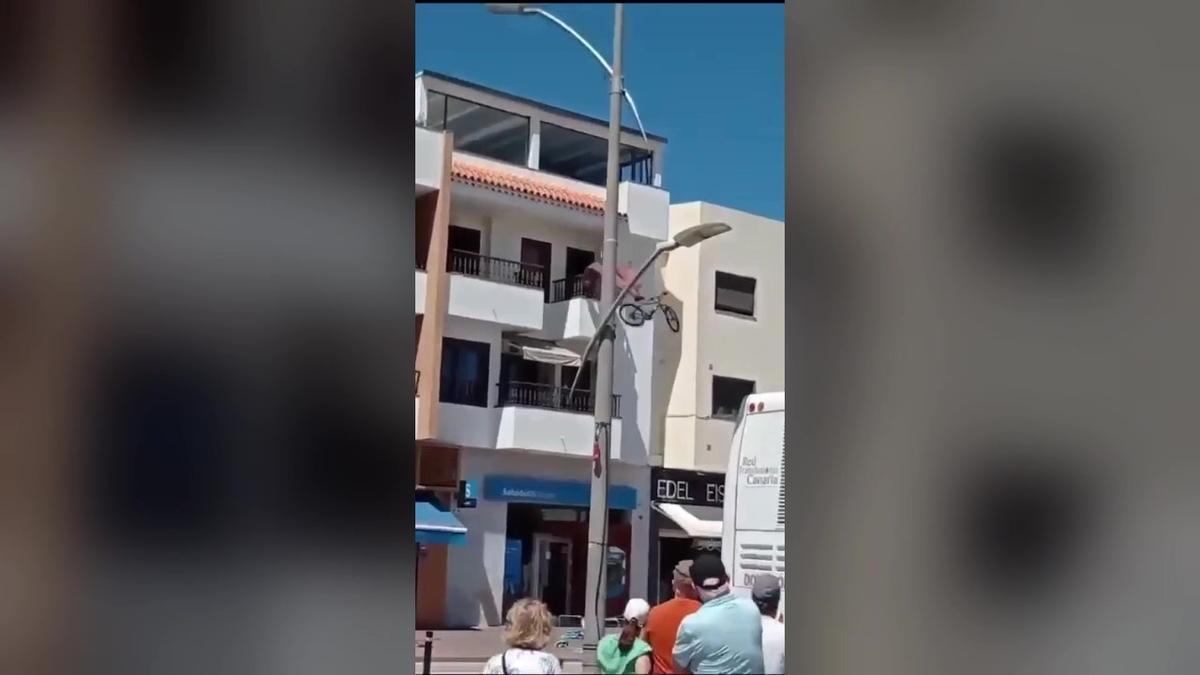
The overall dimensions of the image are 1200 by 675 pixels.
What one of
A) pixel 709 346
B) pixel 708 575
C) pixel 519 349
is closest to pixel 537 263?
pixel 519 349

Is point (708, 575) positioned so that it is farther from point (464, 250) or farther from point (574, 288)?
point (574, 288)

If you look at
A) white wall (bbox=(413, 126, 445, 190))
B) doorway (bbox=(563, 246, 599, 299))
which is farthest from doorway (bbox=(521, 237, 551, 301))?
white wall (bbox=(413, 126, 445, 190))

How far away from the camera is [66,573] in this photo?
A: 1192 millimetres

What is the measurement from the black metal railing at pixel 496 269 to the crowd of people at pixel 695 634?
50.9ft

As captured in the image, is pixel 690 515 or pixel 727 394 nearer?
pixel 690 515

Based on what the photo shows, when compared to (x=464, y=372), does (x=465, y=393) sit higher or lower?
lower

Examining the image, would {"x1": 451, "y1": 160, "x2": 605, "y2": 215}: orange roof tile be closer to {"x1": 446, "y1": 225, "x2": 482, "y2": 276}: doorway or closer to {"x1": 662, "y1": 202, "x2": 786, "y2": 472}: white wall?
{"x1": 446, "y1": 225, "x2": 482, "y2": 276}: doorway

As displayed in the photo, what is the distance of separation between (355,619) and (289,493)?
5.9 inches

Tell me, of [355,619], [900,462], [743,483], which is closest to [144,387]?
[355,619]

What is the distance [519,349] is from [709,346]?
396 centimetres

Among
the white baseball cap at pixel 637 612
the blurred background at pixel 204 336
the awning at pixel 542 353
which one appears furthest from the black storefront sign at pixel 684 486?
the blurred background at pixel 204 336

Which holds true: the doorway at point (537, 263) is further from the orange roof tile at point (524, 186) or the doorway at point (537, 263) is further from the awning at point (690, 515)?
the awning at point (690, 515)

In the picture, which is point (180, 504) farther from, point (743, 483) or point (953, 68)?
point (743, 483)

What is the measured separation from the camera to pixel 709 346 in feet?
75.0
